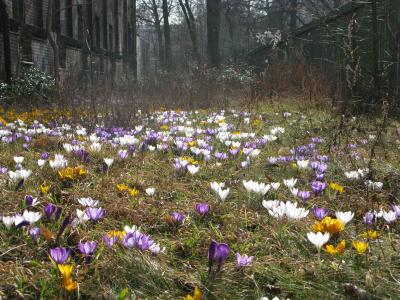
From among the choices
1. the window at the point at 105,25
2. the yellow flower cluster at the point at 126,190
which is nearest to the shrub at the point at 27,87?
the yellow flower cluster at the point at 126,190

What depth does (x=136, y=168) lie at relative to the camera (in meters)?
3.88

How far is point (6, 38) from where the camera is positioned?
42.1 feet

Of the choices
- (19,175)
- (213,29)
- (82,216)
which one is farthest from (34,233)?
(213,29)

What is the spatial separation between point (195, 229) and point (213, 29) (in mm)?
21769

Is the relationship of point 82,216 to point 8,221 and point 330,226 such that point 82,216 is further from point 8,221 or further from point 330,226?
point 330,226

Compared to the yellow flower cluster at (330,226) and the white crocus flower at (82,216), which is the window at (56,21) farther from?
the yellow flower cluster at (330,226)

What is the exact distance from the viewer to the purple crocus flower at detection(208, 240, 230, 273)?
182 centimetres

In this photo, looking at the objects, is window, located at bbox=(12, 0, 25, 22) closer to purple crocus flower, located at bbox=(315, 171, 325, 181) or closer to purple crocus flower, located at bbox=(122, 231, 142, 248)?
purple crocus flower, located at bbox=(315, 171, 325, 181)

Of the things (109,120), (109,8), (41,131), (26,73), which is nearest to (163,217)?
(41,131)

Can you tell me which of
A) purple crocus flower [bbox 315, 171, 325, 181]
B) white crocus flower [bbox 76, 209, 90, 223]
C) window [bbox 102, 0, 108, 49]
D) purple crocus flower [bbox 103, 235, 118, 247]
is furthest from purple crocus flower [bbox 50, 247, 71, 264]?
window [bbox 102, 0, 108, 49]

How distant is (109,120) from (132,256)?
4715mm

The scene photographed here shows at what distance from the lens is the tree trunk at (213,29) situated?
23.0 m

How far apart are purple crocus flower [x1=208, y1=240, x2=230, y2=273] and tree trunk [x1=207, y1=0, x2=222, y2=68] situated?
2153cm

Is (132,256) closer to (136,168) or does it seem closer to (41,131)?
(136,168)
